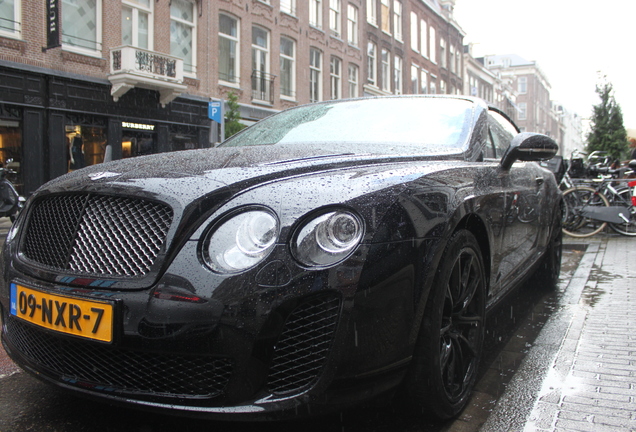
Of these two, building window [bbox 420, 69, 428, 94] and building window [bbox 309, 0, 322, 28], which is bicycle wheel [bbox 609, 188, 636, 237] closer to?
building window [bbox 309, 0, 322, 28]

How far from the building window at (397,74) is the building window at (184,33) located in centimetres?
1766

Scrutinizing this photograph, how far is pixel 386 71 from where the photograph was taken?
32.2m

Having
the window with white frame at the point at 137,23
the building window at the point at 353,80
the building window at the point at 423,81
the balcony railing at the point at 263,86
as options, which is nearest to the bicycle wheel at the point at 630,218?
the window with white frame at the point at 137,23

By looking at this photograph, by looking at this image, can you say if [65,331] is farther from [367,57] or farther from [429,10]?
[429,10]

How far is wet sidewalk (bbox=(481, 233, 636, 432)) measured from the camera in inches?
83.5

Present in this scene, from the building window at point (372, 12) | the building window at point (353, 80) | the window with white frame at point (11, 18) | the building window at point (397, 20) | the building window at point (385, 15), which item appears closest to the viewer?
the window with white frame at point (11, 18)

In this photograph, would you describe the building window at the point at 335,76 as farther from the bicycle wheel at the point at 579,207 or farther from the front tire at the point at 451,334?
the front tire at the point at 451,334

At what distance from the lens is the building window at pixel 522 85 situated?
2869 inches

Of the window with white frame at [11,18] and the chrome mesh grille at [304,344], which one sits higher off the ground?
the window with white frame at [11,18]

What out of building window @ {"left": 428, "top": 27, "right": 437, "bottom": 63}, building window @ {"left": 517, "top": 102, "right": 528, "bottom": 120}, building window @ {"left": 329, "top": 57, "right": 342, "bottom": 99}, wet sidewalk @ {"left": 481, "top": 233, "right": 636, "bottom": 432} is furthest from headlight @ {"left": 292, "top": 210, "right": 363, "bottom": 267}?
building window @ {"left": 517, "top": 102, "right": 528, "bottom": 120}

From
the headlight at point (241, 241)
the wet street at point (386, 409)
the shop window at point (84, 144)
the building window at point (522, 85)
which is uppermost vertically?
the building window at point (522, 85)

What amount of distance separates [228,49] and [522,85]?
6292 cm

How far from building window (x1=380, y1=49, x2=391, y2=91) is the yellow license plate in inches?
1225

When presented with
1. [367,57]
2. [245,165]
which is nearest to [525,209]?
[245,165]
